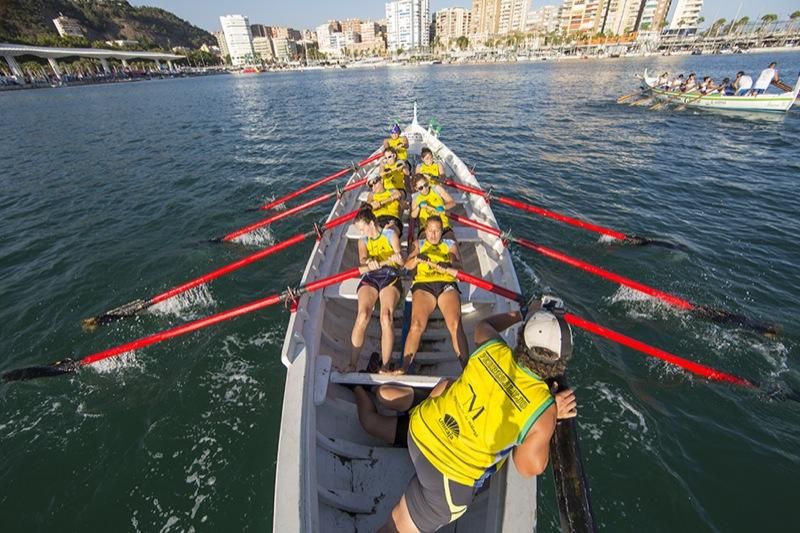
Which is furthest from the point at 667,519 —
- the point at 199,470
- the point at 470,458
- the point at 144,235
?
the point at 144,235

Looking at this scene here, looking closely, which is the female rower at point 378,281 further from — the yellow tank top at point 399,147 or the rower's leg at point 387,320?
the yellow tank top at point 399,147

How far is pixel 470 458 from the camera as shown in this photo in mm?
2717

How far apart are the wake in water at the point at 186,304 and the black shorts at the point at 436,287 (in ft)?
17.8

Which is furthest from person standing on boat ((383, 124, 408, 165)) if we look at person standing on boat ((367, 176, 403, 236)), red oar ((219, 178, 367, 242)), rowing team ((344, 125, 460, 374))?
rowing team ((344, 125, 460, 374))

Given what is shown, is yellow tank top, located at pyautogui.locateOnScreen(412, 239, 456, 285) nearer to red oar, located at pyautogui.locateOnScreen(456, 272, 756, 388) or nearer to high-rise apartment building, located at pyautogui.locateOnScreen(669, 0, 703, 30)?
red oar, located at pyautogui.locateOnScreen(456, 272, 756, 388)

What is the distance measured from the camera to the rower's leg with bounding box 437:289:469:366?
5.31m

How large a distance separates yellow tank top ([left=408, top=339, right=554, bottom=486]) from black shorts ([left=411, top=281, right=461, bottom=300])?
276cm

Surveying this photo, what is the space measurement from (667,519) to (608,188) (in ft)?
43.9

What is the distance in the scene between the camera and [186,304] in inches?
317

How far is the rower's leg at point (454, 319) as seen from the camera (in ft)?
17.4

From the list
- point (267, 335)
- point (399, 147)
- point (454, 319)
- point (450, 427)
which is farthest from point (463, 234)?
point (450, 427)

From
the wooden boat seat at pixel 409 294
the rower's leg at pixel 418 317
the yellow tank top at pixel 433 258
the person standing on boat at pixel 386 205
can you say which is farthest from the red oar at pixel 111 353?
the person standing on boat at pixel 386 205

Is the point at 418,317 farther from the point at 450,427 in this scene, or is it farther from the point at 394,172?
the point at 394,172

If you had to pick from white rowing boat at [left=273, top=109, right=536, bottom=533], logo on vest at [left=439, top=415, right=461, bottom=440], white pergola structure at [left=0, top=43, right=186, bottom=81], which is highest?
white pergola structure at [left=0, top=43, right=186, bottom=81]
